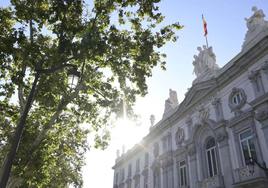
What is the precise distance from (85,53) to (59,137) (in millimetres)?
8418

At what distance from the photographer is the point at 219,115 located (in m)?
19.7

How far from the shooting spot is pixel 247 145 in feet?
55.2

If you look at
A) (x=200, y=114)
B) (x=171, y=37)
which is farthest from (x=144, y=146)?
(x=171, y=37)

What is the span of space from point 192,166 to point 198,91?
615 cm

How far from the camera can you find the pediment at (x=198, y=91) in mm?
20922

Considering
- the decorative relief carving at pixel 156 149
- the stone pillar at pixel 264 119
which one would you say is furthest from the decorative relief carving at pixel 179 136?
the stone pillar at pixel 264 119

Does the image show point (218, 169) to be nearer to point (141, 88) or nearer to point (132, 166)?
point (141, 88)

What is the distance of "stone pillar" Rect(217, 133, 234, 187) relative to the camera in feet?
56.7

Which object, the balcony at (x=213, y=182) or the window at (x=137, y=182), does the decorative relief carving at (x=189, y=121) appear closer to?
the balcony at (x=213, y=182)

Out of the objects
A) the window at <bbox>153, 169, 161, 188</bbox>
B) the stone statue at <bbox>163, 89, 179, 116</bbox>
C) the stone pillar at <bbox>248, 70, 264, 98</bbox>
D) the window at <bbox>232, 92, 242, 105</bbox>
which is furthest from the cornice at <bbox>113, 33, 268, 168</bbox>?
the window at <bbox>153, 169, 161, 188</bbox>

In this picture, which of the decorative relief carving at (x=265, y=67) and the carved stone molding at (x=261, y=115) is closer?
the carved stone molding at (x=261, y=115)

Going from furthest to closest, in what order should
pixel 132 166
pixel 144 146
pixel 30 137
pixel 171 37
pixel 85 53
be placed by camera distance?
pixel 132 166, pixel 144 146, pixel 30 137, pixel 171 37, pixel 85 53

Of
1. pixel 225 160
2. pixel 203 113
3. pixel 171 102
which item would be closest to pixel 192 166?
pixel 225 160

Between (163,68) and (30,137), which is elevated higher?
(163,68)
